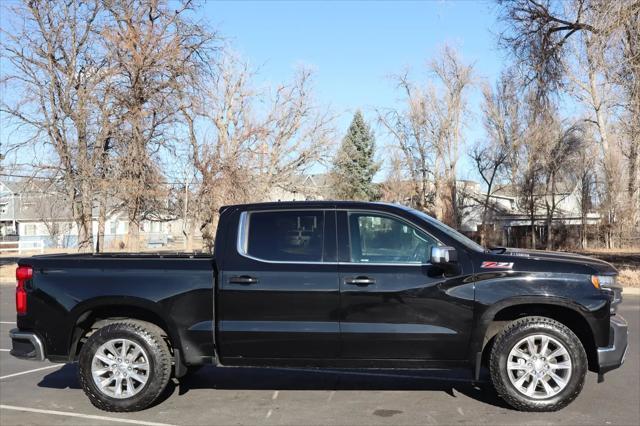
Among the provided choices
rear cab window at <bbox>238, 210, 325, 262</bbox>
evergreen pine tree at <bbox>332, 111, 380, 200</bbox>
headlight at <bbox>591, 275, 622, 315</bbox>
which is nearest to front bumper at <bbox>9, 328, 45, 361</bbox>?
rear cab window at <bbox>238, 210, 325, 262</bbox>

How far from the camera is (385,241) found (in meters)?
5.54

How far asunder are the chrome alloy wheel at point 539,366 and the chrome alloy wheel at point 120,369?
3.30m

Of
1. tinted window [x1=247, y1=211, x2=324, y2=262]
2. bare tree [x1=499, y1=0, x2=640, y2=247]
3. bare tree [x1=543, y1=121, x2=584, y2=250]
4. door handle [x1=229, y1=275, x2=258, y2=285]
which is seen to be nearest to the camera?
door handle [x1=229, y1=275, x2=258, y2=285]

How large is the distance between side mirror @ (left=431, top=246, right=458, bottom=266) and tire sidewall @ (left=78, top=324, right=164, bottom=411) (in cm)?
263

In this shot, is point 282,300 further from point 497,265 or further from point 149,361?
point 497,265

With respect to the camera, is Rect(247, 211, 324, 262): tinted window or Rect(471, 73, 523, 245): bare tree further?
Rect(471, 73, 523, 245): bare tree

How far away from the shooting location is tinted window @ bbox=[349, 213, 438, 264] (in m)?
5.44

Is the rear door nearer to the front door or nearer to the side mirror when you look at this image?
the front door

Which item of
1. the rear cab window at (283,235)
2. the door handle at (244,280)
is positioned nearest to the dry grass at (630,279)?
the rear cab window at (283,235)

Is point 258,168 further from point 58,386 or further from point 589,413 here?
point 589,413

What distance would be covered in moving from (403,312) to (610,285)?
6.04 feet

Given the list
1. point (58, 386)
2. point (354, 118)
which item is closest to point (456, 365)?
point (58, 386)

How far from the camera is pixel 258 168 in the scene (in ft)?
94.4

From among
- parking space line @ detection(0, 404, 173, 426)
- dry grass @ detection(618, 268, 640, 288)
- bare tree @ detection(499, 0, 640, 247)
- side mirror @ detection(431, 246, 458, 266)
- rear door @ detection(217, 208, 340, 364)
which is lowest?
parking space line @ detection(0, 404, 173, 426)
